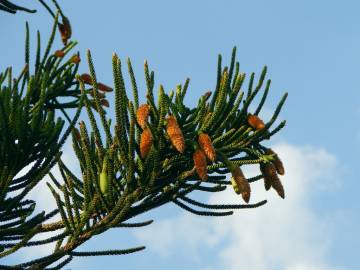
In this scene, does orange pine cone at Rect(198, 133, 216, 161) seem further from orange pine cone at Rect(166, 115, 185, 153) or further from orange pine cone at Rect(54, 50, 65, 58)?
orange pine cone at Rect(54, 50, 65, 58)

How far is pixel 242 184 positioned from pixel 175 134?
44 centimetres

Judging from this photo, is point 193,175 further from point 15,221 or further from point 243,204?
point 15,221

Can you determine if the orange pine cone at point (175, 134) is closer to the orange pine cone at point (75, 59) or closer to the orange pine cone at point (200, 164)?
the orange pine cone at point (200, 164)

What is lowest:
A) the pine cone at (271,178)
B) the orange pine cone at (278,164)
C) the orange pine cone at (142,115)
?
the pine cone at (271,178)

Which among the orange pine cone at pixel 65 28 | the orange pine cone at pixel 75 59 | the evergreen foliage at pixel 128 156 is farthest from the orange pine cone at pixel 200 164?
the orange pine cone at pixel 65 28

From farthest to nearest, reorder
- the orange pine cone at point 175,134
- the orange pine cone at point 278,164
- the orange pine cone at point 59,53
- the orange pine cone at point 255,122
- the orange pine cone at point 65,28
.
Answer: the orange pine cone at point 65,28 → the orange pine cone at point 59,53 → the orange pine cone at point 278,164 → the orange pine cone at point 255,122 → the orange pine cone at point 175,134

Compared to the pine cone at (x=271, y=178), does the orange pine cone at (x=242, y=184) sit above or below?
below

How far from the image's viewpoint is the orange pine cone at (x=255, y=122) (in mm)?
4050

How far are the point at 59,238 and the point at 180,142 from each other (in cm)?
95

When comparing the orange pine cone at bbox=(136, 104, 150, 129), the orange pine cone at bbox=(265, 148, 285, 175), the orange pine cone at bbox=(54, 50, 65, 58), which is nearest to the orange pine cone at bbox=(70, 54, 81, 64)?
the orange pine cone at bbox=(54, 50, 65, 58)

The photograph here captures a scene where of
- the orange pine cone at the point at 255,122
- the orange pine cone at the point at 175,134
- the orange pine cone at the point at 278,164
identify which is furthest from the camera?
the orange pine cone at the point at 278,164

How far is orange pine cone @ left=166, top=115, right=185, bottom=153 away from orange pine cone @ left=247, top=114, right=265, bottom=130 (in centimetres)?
49

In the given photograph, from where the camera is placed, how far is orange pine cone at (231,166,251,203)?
381 centimetres

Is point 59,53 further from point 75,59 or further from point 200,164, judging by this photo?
point 200,164
